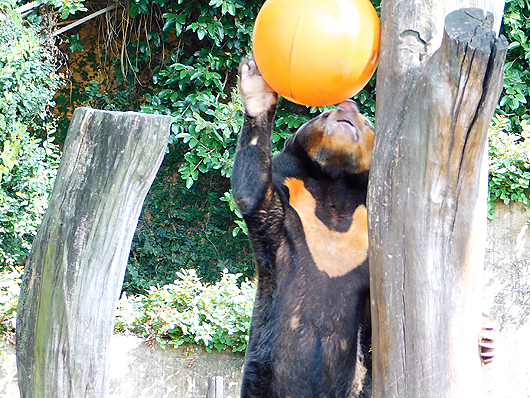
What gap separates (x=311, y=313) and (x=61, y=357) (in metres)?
0.98

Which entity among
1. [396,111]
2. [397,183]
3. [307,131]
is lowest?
[397,183]

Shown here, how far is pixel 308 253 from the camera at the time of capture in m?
2.52

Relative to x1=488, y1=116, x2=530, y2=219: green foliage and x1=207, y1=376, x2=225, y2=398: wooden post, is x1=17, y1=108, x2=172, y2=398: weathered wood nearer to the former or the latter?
x1=207, y1=376, x2=225, y2=398: wooden post

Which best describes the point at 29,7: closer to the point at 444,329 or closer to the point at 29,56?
the point at 29,56

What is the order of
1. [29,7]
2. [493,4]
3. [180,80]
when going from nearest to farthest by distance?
[493,4] → [29,7] → [180,80]

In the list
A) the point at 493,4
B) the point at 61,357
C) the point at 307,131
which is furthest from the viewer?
the point at 307,131

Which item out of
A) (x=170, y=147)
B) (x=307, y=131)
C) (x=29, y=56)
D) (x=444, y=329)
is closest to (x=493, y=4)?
(x=444, y=329)

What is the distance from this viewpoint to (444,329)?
61.6 inches

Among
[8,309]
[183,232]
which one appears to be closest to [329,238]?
[8,309]

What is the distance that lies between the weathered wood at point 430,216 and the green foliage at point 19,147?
15.4 ft

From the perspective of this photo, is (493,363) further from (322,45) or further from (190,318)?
(322,45)

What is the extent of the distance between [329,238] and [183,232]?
5571 mm

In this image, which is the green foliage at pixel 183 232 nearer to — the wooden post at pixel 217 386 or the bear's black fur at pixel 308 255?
the wooden post at pixel 217 386

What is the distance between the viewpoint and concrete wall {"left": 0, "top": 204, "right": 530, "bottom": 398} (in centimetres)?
470
